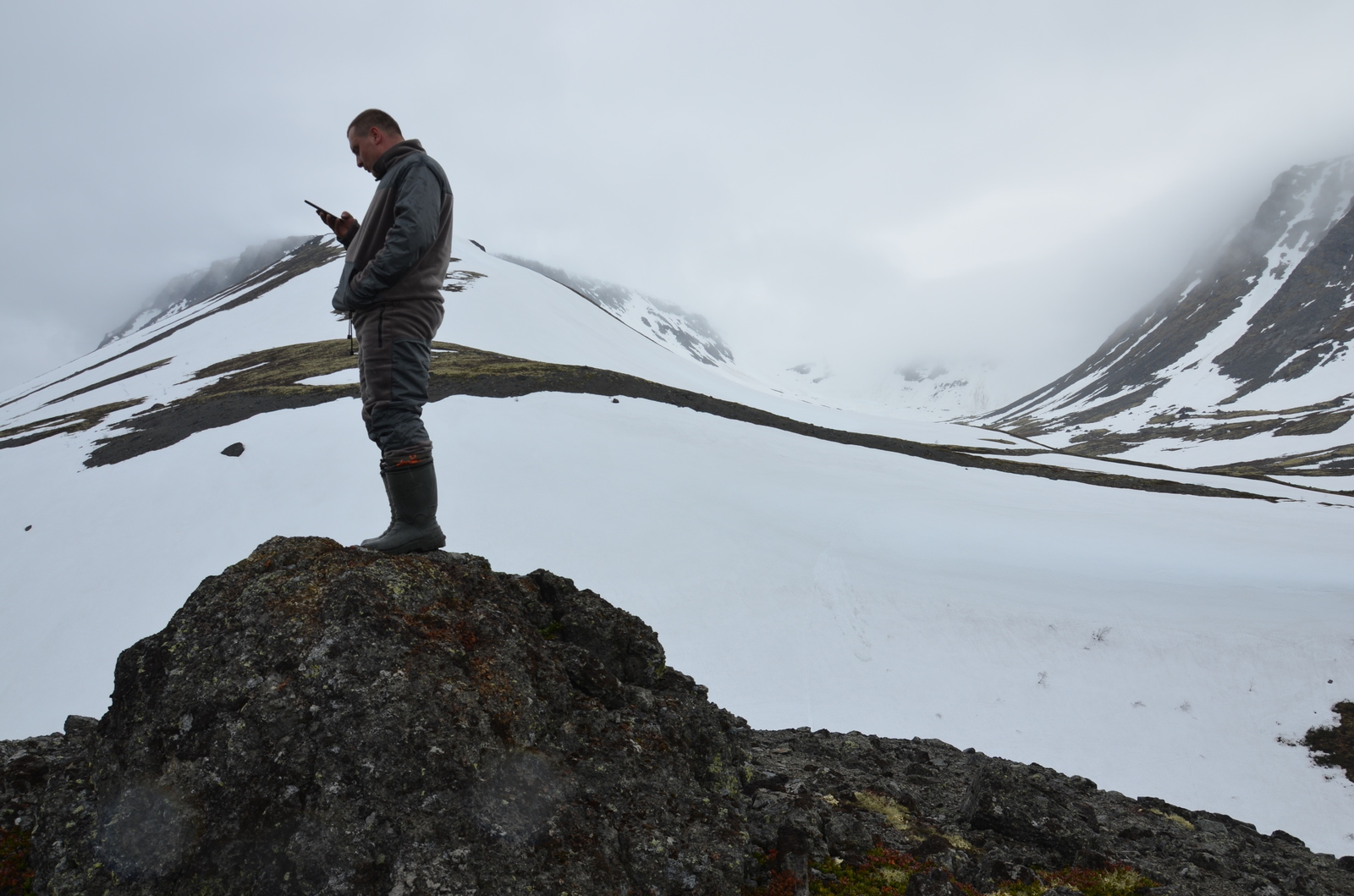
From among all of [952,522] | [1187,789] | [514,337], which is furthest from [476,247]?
[1187,789]

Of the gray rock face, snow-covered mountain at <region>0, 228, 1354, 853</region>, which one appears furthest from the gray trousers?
snow-covered mountain at <region>0, 228, 1354, 853</region>

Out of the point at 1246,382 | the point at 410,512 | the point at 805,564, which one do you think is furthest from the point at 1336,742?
the point at 1246,382

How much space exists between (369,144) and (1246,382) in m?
176

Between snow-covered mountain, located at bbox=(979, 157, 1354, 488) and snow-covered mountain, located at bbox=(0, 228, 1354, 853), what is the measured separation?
57818mm

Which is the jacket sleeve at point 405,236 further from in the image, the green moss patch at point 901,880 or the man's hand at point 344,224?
the green moss patch at point 901,880

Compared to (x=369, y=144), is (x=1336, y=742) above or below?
below

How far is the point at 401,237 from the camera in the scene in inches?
194

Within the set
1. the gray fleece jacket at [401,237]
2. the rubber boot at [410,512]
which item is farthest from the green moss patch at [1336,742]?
the gray fleece jacket at [401,237]

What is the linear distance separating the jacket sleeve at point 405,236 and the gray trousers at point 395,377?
224 mm

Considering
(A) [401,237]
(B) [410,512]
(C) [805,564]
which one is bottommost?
(C) [805,564]

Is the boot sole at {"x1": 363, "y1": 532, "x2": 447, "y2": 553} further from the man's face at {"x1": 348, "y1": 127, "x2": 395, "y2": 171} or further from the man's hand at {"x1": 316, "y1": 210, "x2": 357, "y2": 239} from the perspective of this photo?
the man's face at {"x1": 348, "y1": 127, "x2": 395, "y2": 171}

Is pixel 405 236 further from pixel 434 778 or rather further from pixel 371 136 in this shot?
pixel 434 778

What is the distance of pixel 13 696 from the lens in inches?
482

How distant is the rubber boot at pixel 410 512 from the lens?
17.7 ft
